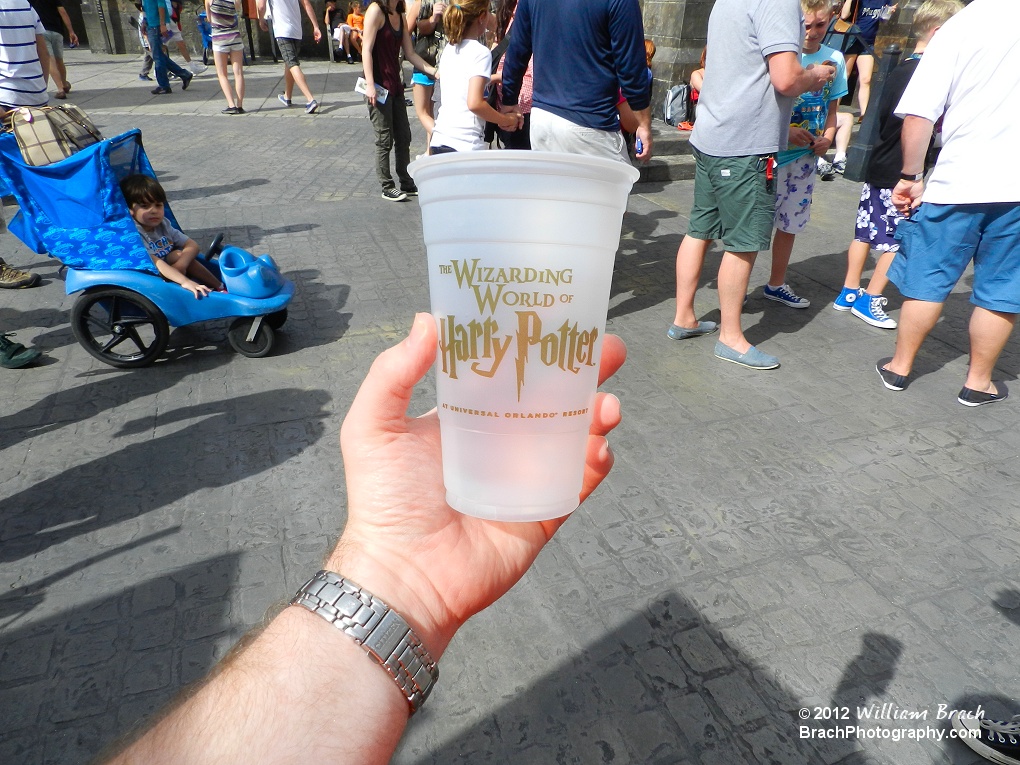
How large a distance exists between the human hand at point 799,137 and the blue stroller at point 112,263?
11.4 feet

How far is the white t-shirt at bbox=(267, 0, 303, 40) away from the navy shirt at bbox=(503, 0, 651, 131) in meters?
8.49

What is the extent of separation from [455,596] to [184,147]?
10.1 m

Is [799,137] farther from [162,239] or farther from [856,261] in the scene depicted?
[162,239]

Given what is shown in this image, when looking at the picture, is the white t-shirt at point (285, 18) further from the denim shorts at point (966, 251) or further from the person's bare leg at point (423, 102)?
the denim shorts at point (966, 251)

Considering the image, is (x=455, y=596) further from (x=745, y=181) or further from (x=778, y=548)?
(x=745, y=181)

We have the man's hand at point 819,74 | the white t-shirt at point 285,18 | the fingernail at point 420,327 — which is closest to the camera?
the fingernail at point 420,327

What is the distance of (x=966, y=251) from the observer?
150 inches

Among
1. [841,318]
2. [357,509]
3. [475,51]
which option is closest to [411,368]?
[357,509]

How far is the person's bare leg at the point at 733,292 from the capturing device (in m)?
4.31

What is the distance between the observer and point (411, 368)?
1442 mm

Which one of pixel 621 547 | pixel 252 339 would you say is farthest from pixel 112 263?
pixel 621 547

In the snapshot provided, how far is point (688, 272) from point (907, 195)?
130 cm

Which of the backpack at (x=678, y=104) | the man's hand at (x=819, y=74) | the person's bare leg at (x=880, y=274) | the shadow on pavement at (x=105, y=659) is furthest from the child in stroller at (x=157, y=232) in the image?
the backpack at (x=678, y=104)

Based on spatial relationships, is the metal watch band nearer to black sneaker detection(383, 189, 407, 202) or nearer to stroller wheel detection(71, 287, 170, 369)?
stroller wheel detection(71, 287, 170, 369)
